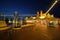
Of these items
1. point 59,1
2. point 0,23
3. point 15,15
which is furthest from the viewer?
point 59,1

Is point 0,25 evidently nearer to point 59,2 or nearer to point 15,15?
point 15,15

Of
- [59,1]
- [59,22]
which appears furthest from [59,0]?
[59,22]

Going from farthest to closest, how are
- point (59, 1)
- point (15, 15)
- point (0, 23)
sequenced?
1. point (59, 1)
2. point (15, 15)
3. point (0, 23)

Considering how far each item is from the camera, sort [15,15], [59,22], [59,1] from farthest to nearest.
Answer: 1. [59,1]
2. [59,22]
3. [15,15]

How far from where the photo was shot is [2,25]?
822 inches

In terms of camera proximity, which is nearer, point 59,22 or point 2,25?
point 2,25

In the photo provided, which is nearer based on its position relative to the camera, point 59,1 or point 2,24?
point 2,24

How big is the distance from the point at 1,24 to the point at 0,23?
38 cm

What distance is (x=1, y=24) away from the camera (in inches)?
814

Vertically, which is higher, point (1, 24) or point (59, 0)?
point (59, 0)

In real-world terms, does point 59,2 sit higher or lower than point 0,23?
higher

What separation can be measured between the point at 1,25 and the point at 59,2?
119 ft

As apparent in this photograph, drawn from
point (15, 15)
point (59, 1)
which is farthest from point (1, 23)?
point (59, 1)

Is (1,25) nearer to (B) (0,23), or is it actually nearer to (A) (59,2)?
(B) (0,23)
